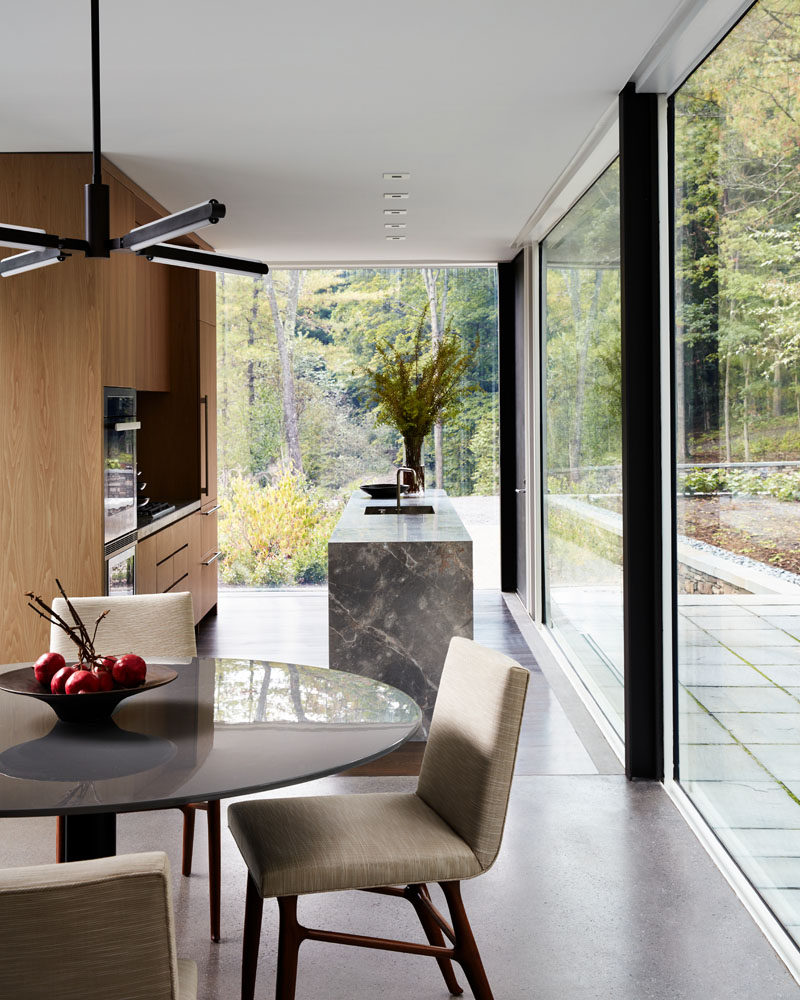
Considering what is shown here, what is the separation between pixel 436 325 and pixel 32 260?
574 centimetres

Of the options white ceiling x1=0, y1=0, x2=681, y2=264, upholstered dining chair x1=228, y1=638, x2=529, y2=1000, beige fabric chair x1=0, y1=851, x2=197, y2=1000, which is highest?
white ceiling x1=0, y1=0, x2=681, y2=264

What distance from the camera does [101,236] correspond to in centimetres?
232

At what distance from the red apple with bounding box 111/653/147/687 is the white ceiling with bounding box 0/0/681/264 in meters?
1.92

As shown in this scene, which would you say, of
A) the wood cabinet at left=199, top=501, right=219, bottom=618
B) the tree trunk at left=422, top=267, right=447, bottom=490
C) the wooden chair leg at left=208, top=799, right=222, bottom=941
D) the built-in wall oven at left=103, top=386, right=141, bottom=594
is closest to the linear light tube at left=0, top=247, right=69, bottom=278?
the wooden chair leg at left=208, top=799, right=222, bottom=941

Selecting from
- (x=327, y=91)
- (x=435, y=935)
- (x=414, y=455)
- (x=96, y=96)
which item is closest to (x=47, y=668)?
(x=435, y=935)

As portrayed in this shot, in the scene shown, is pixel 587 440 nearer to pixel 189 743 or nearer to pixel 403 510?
pixel 403 510

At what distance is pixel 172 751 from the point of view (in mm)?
1960

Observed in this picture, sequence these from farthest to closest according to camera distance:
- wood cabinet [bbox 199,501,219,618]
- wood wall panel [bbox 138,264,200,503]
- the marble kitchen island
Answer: wood cabinet [bbox 199,501,219,618] → wood wall panel [bbox 138,264,200,503] → the marble kitchen island

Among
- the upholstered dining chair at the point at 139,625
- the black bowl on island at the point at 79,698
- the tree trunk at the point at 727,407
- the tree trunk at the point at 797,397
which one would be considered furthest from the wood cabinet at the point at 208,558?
the tree trunk at the point at 797,397

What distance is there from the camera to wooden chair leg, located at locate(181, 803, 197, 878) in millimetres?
2943

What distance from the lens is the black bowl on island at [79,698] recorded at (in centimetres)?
208

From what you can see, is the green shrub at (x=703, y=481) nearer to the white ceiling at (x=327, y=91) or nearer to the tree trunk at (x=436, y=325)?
the white ceiling at (x=327, y=91)

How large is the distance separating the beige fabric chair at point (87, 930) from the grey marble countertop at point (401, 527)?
2.71 m

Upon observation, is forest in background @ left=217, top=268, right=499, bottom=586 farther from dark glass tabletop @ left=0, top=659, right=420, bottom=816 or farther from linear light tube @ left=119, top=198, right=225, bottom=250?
linear light tube @ left=119, top=198, right=225, bottom=250
